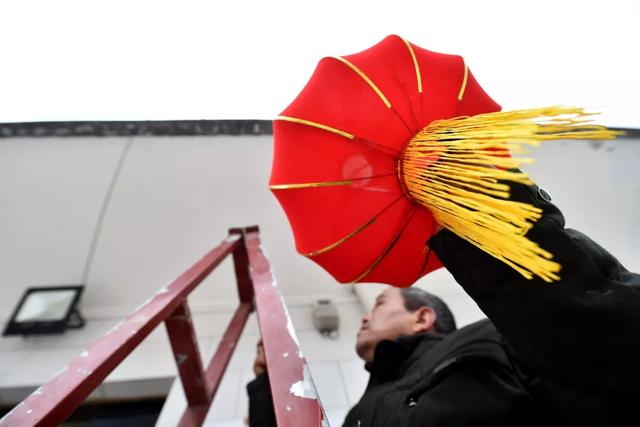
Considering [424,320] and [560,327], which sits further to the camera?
[424,320]

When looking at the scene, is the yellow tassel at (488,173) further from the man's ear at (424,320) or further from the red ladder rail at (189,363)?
the man's ear at (424,320)

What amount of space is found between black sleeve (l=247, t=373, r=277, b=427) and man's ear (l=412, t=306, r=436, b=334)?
55 cm

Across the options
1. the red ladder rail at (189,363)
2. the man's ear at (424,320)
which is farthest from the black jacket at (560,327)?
the man's ear at (424,320)

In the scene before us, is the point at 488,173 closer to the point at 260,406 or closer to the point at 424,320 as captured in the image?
the point at 260,406

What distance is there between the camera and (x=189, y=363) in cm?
85

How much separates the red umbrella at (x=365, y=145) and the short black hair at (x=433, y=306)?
66 cm

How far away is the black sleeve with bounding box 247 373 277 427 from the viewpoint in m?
0.69

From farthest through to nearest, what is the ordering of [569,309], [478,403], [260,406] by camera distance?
[260,406]
[478,403]
[569,309]

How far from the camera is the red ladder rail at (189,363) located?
1.13ft

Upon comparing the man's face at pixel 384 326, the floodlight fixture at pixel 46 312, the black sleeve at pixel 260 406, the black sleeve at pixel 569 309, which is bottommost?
the floodlight fixture at pixel 46 312

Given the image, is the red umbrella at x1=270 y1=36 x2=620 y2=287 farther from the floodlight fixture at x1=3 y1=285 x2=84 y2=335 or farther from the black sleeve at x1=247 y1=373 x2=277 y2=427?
the floodlight fixture at x1=3 y1=285 x2=84 y2=335

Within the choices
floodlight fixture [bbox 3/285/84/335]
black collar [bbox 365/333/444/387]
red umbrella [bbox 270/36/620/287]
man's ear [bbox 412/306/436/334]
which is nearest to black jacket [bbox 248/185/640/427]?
red umbrella [bbox 270/36/620/287]

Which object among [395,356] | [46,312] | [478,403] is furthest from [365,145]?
[46,312]

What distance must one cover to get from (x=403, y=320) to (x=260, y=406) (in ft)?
1.85
